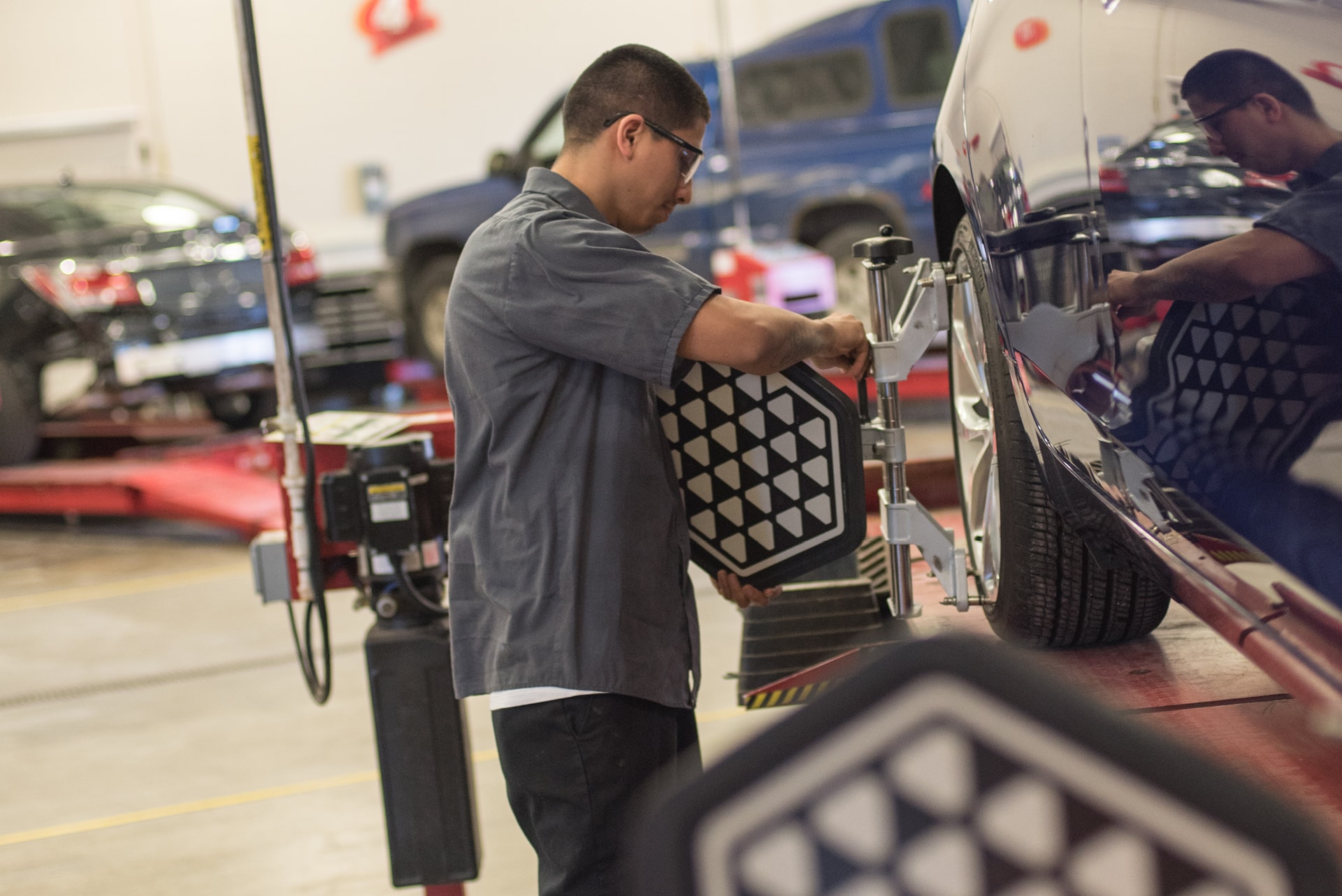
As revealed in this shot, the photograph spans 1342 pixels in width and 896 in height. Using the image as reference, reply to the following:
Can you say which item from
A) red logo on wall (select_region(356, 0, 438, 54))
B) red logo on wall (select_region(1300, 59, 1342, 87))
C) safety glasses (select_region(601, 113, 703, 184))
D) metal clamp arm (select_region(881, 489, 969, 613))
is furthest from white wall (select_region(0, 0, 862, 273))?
red logo on wall (select_region(1300, 59, 1342, 87))

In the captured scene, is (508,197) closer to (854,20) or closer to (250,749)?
(854,20)

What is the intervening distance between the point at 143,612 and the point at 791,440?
11.8 ft

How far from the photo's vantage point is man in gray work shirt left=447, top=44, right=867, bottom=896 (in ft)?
5.30

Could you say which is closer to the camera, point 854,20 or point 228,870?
point 228,870

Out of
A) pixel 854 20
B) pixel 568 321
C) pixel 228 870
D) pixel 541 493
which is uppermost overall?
pixel 854 20

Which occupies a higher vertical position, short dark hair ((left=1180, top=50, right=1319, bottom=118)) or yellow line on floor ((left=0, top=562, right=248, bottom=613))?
short dark hair ((left=1180, top=50, right=1319, bottom=118))

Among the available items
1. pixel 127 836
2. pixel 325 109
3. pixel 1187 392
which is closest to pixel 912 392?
pixel 127 836

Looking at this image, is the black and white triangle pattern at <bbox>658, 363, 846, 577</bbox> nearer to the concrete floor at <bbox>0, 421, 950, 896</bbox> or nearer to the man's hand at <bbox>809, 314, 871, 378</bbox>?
the man's hand at <bbox>809, 314, 871, 378</bbox>

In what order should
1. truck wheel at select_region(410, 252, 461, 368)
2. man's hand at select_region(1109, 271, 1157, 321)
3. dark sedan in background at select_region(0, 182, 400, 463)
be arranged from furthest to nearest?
truck wheel at select_region(410, 252, 461, 368), dark sedan in background at select_region(0, 182, 400, 463), man's hand at select_region(1109, 271, 1157, 321)

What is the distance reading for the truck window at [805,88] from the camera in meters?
7.36

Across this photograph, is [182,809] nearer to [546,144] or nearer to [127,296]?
[127,296]

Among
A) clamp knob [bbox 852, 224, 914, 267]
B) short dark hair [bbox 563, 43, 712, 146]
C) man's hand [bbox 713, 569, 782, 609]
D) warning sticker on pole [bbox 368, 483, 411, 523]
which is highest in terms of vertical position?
short dark hair [bbox 563, 43, 712, 146]

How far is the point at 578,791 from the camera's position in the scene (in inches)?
66.1

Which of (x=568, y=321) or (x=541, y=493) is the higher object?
(x=568, y=321)
